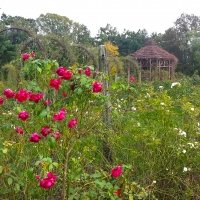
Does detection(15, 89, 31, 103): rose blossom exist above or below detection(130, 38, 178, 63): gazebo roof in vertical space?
below

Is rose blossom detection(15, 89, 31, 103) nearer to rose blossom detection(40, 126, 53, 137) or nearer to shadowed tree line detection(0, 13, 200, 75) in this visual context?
rose blossom detection(40, 126, 53, 137)

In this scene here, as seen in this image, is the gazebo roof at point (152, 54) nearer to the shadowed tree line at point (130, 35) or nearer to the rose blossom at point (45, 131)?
the shadowed tree line at point (130, 35)

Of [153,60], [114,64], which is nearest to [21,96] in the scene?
[114,64]

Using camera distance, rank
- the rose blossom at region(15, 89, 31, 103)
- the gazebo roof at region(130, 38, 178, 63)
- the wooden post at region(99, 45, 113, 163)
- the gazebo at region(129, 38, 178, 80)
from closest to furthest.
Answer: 1. the rose blossom at region(15, 89, 31, 103)
2. the wooden post at region(99, 45, 113, 163)
3. the gazebo at region(129, 38, 178, 80)
4. the gazebo roof at region(130, 38, 178, 63)

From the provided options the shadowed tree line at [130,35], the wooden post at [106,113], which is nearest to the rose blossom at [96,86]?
the wooden post at [106,113]

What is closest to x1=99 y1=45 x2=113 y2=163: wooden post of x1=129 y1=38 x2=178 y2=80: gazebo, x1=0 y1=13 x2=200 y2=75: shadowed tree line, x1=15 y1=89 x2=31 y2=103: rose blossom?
x1=15 y1=89 x2=31 y2=103: rose blossom

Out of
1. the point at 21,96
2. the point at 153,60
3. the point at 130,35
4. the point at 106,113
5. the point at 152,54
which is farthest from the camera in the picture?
the point at 130,35

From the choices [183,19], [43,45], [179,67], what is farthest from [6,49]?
[183,19]

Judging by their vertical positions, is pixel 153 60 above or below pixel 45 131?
above

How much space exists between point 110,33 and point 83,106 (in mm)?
34923

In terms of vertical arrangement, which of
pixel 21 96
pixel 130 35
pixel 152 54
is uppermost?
pixel 130 35

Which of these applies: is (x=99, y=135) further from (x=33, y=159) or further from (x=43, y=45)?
(x=43, y=45)

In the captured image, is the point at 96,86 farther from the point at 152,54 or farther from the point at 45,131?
the point at 152,54

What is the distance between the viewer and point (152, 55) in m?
21.4
